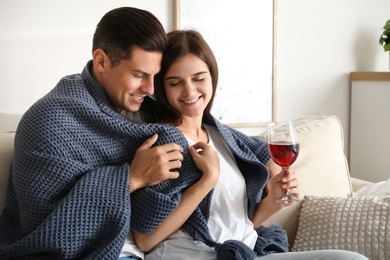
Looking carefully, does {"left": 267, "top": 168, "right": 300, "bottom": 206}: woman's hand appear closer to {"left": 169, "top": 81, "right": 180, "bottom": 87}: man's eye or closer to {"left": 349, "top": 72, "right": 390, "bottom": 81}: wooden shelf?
{"left": 169, "top": 81, "right": 180, "bottom": 87}: man's eye

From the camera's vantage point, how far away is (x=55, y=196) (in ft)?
4.49

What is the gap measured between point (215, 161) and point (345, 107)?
2.34 metres

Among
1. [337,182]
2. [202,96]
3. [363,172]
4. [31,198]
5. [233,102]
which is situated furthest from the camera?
[363,172]

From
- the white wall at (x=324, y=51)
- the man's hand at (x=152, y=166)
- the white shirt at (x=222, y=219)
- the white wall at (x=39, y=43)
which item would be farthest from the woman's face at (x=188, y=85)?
the white wall at (x=324, y=51)

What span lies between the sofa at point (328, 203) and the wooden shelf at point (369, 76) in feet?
3.90

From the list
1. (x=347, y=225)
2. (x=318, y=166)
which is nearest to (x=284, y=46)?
(x=318, y=166)

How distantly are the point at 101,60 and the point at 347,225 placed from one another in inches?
39.3

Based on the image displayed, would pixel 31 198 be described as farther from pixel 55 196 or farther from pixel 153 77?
pixel 153 77

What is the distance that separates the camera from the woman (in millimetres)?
1509

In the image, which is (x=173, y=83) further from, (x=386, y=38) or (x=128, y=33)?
(x=386, y=38)

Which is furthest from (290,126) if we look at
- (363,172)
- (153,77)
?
(363,172)

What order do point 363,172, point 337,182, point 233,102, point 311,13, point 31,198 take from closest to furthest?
point 31,198
point 337,182
point 233,102
point 311,13
point 363,172

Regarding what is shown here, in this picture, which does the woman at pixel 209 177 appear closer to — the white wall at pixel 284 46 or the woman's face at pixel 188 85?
the woman's face at pixel 188 85

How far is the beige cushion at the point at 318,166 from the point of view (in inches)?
81.1
